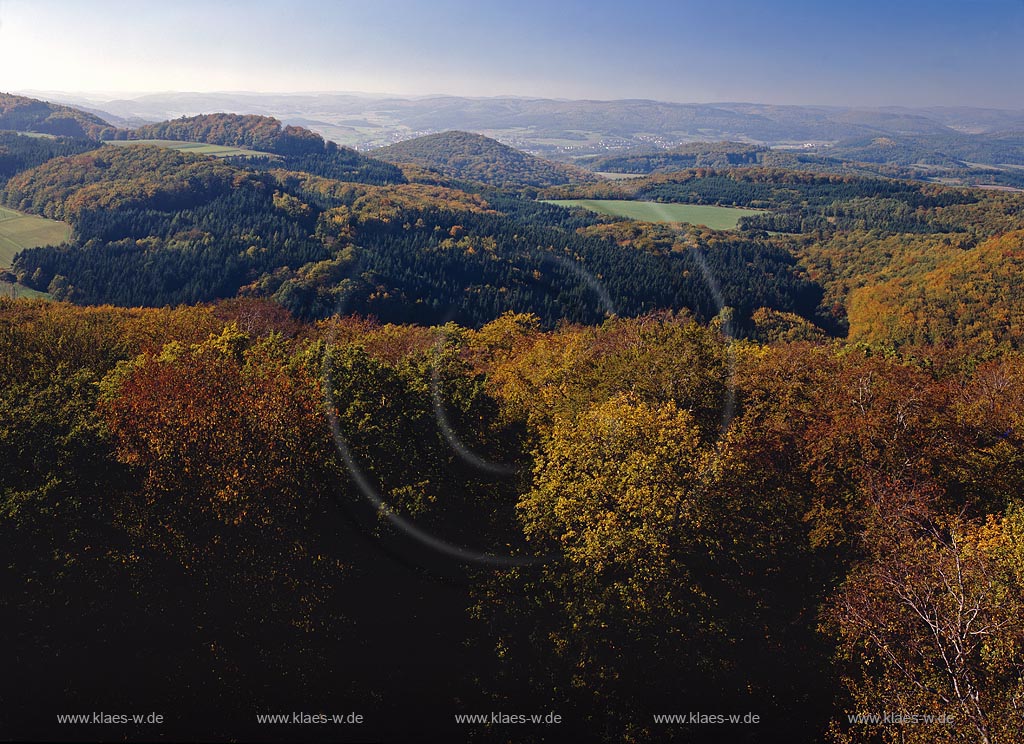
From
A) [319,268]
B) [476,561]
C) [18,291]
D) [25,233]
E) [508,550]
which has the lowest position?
[18,291]

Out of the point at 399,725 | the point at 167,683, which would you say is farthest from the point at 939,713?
the point at 167,683

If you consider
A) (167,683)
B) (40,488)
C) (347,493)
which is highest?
(40,488)

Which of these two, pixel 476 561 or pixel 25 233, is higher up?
pixel 25 233

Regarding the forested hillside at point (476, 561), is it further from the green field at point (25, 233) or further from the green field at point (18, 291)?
the green field at point (25, 233)

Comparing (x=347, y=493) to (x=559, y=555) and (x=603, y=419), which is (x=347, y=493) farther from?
(x=603, y=419)

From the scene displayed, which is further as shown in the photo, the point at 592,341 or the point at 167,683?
the point at 592,341

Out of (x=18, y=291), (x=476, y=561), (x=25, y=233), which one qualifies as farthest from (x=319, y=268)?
(x=476, y=561)

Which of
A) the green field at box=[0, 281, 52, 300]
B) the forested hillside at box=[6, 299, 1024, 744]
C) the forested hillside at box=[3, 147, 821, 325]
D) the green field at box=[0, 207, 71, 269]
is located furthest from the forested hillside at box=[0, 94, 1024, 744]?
the green field at box=[0, 207, 71, 269]

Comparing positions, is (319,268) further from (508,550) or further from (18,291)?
(508,550)
